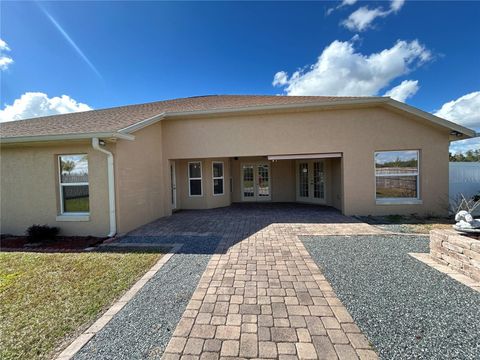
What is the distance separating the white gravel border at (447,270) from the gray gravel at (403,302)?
124 mm

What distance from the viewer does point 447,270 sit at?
3857 millimetres

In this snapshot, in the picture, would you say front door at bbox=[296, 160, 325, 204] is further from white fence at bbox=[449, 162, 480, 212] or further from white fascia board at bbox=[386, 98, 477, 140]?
white fence at bbox=[449, 162, 480, 212]

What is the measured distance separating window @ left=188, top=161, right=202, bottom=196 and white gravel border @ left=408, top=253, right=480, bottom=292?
875cm

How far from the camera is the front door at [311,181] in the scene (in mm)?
11336

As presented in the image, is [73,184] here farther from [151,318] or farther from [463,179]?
[463,179]

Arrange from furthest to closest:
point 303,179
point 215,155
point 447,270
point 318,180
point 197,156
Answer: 1. point 303,179
2. point 318,180
3. point 197,156
4. point 215,155
5. point 447,270

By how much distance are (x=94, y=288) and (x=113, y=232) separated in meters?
3.30

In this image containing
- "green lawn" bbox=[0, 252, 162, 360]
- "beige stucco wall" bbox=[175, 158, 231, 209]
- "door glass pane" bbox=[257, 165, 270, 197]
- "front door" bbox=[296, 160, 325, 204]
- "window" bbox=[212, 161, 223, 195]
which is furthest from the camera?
"door glass pane" bbox=[257, 165, 270, 197]

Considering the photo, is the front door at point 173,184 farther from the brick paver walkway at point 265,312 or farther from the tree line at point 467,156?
the tree line at point 467,156

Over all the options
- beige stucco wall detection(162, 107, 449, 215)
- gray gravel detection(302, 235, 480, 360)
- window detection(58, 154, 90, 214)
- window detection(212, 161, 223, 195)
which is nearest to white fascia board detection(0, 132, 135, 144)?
window detection(58, 154, 90, 214)

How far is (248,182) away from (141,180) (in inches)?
281

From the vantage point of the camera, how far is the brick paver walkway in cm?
215

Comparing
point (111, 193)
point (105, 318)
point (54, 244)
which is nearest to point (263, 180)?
point (111, 193)

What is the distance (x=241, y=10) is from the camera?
8.84 metres
